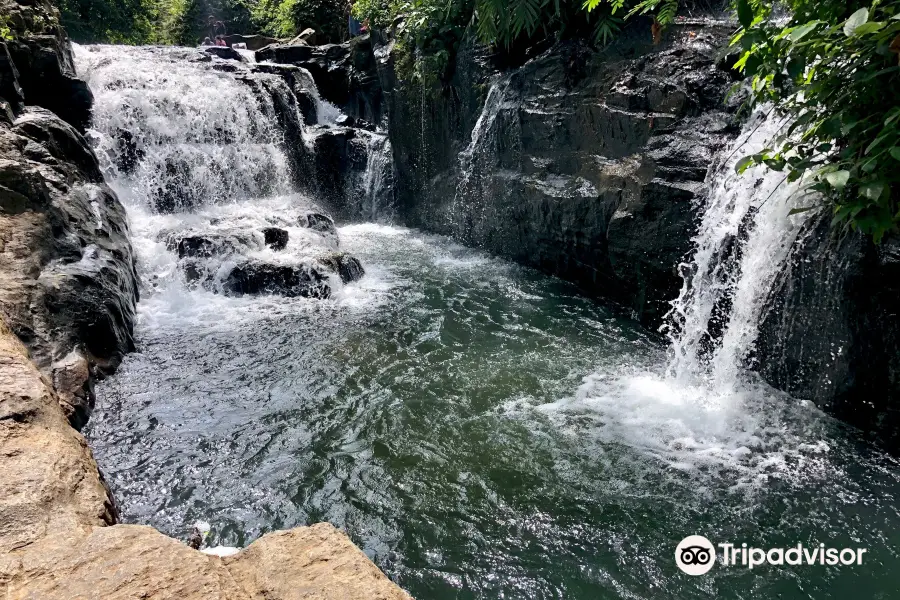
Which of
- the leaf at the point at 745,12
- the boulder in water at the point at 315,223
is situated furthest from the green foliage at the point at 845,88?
the boulder in water at the point at 315,223

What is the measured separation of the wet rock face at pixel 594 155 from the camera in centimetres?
633

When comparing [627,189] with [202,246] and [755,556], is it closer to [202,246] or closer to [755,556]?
[755,556]

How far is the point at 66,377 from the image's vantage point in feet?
15.2

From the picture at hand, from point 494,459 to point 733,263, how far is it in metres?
3.08

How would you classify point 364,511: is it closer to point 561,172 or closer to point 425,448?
point 425,448

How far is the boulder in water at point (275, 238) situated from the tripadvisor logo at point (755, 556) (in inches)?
287

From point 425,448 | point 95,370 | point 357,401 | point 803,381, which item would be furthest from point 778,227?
point 95,370

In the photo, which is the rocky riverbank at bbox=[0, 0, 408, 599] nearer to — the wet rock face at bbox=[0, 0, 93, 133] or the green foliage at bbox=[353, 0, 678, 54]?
the wet rock face at bbox=[0, 0, 93, 133]

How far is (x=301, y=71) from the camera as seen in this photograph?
14.7m

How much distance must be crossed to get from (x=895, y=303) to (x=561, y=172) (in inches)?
183

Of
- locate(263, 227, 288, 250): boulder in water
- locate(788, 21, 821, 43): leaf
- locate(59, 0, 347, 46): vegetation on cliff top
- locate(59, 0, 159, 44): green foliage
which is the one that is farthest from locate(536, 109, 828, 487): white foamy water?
locate(59, 0, 159, 44): green foliage

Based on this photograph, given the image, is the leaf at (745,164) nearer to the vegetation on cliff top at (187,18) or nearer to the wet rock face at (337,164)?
the wet rock face at (337,164)

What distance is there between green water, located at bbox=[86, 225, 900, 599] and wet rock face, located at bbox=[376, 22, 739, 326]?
112 cm

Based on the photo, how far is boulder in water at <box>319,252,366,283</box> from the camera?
823cm
